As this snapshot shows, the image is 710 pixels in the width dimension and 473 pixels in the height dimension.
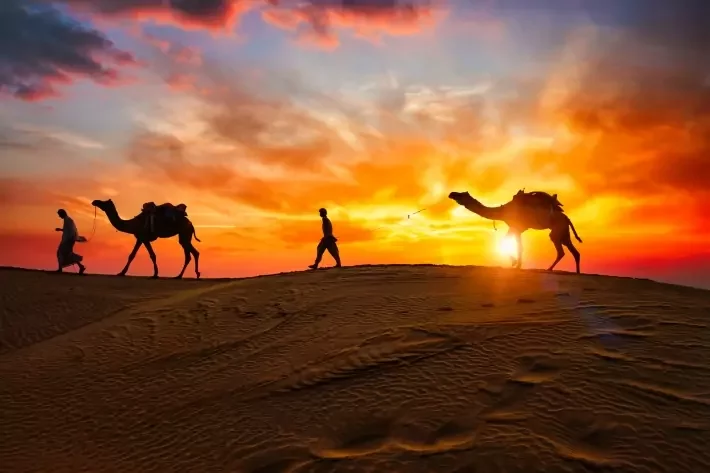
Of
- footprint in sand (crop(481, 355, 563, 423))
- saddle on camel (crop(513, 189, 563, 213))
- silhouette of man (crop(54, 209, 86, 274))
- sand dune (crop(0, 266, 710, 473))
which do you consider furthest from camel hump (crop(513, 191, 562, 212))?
silhouette of man (crop(54, 209, 86, 274))

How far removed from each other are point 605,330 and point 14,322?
11208 mm

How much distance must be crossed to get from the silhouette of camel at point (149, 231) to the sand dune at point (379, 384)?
5.75 m

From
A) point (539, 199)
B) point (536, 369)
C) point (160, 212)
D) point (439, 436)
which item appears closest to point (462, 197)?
point (539, 199)

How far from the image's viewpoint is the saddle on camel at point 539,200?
1453cm

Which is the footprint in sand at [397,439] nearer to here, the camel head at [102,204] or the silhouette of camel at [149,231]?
the silhouette of camel at [149,231]

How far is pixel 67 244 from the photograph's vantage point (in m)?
16.0

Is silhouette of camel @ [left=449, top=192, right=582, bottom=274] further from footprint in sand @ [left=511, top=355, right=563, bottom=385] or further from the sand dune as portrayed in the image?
footprint in sand @ [left=511, top=355, right=563, bottom=385]

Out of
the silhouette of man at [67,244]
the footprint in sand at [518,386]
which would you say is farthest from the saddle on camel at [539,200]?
the silhouette of man at [67,244]

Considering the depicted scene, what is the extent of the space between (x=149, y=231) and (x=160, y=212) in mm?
637

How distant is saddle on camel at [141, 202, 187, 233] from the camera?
16.5m

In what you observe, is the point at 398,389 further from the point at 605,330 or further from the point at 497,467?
the point at 605,330

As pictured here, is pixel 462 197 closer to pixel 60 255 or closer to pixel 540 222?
pixel 540 222

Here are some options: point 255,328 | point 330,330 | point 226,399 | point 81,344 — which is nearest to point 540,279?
point 330,330

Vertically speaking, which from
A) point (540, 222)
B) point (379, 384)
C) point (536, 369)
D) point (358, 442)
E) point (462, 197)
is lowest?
point (358, 442)
